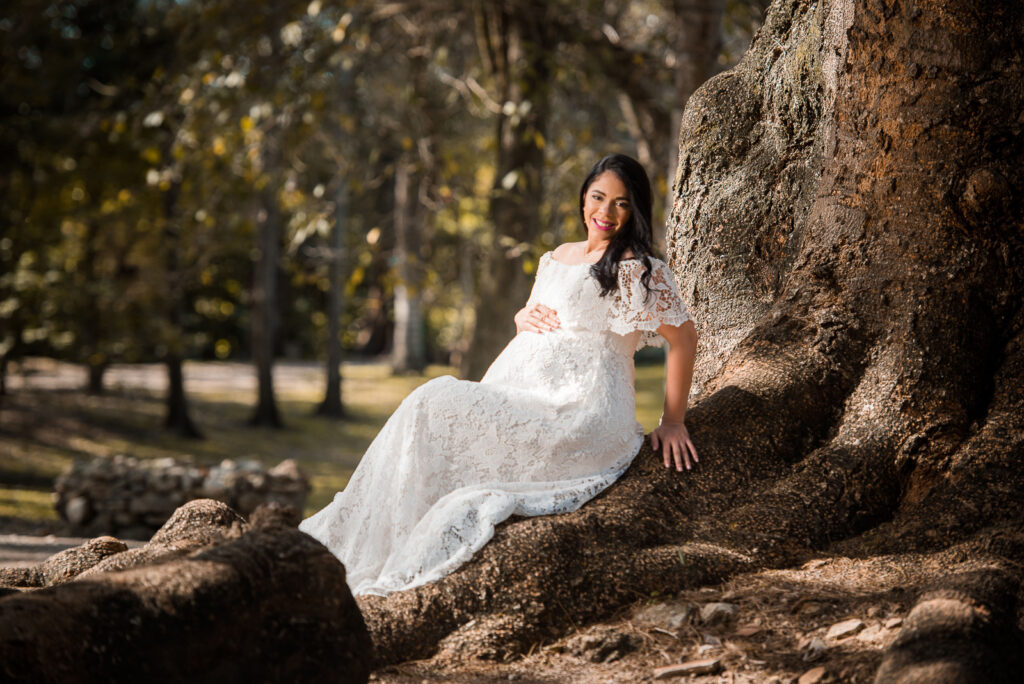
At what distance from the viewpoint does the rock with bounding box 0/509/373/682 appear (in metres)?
2.12

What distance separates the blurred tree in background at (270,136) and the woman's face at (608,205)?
3.39 m

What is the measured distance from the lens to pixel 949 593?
2529mm

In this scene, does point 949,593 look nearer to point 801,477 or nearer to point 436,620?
point 801,477

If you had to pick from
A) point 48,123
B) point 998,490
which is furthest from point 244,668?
point 48,123

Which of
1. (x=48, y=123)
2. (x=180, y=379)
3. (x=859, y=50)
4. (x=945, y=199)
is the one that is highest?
(x=48, y=123)

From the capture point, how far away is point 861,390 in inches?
139

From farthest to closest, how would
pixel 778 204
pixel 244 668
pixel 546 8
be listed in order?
pixel 546 8, pixel 778 204, pixel 244 668

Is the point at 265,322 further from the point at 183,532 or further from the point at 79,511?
the point at 183,532

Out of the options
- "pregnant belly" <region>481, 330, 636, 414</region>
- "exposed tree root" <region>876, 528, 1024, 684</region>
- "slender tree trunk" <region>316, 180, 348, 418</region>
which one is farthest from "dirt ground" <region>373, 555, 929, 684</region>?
"slender tree trunk" <region>316, 180, 348, 418</region>

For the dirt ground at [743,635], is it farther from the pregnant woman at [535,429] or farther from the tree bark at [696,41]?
the tree bark at [696,41]

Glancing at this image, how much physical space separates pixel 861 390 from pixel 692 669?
1.33 m

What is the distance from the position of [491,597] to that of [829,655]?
1.00 metres

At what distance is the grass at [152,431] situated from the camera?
1271 cm

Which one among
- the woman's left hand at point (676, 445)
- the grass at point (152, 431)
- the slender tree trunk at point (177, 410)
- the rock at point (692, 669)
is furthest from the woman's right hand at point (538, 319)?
the slender tree trunk at point (177, 410)
